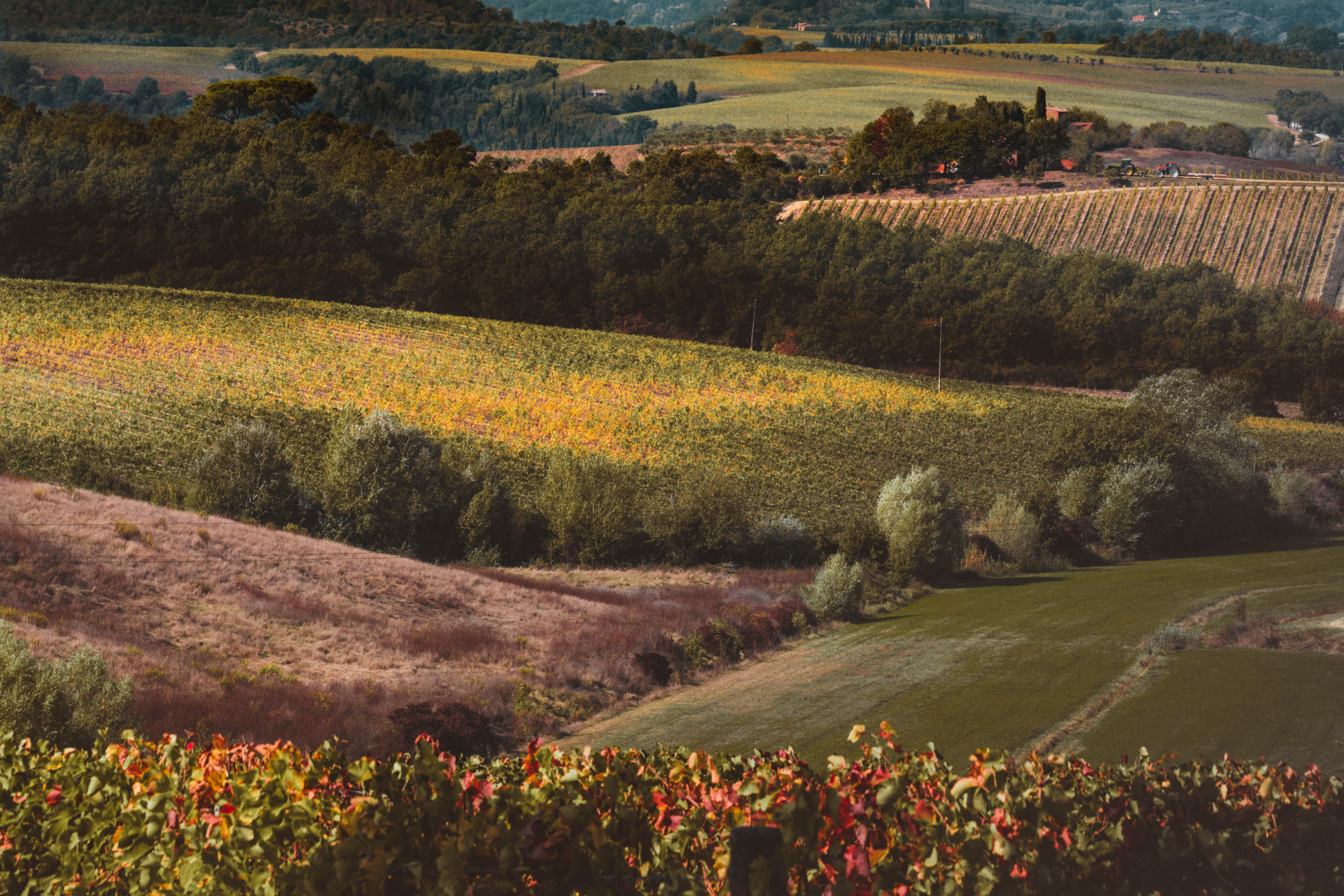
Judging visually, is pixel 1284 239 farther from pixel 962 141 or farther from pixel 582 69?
pixel 582 69

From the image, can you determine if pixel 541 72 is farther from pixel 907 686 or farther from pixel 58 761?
pixel 58 761

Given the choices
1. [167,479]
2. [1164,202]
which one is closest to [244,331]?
[167,479]

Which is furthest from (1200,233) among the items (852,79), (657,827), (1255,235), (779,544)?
(657,827)

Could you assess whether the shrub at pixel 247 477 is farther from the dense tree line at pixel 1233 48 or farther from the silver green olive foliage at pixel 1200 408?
the dense tree line at pixel 1233 48

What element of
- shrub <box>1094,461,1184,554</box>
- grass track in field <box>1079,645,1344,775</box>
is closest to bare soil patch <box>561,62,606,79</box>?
shrub <box>1094,461,1184,554</box>

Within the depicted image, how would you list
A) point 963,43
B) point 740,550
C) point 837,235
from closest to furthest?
point 740,550
point 837,235
point 963,43
